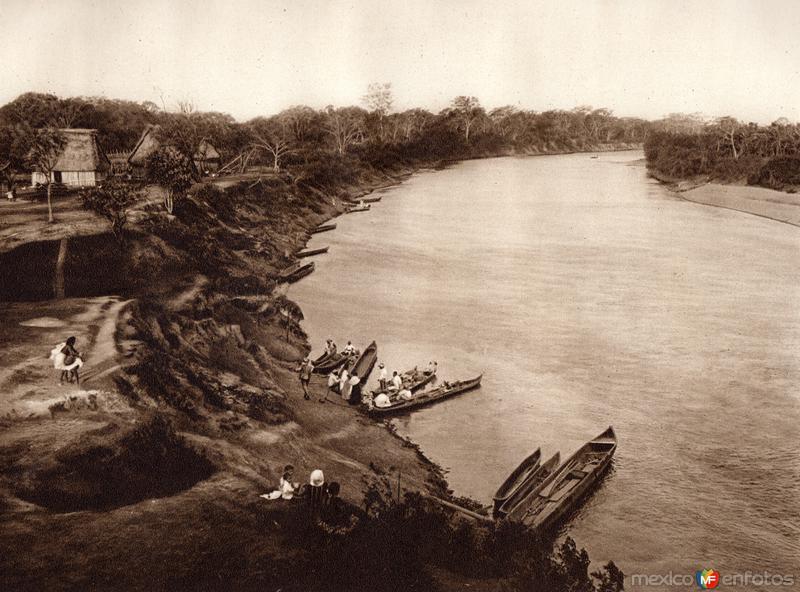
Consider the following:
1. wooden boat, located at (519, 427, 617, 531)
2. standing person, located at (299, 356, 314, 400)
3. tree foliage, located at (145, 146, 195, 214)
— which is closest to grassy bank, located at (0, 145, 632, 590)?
standing person, located at (299, 356, 314, 400)

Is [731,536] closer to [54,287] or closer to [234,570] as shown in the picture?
[234,570]

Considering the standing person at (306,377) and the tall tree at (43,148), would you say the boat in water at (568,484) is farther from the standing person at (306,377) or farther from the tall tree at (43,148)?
the tall tree at (43,148)

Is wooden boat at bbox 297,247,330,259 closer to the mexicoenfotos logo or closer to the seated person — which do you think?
the seated person

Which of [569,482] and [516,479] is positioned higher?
[516,479]

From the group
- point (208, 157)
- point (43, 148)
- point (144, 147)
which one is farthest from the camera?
point (208, 157)

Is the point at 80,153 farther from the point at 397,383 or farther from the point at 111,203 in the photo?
the point at 397,383

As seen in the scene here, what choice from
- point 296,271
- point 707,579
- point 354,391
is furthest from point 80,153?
point 707,579

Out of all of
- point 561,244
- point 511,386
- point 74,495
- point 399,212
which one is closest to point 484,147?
point 399,212
